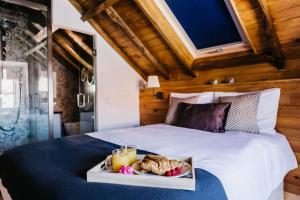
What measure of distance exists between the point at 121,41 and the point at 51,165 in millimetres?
2761

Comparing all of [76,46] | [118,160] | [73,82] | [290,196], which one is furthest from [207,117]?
[73,82]

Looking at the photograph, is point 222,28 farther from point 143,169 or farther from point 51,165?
point 51,165

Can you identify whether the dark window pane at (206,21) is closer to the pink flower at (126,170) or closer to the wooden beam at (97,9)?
the wooden beam at (97,9)

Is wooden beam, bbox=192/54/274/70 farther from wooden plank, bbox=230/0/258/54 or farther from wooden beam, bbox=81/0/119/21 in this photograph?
wooden beam, bbox=81/0/119/21

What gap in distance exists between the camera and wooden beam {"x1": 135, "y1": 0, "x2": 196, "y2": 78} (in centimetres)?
274

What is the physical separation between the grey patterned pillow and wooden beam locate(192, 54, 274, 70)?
510mm

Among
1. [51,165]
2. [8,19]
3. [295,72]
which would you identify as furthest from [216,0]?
[8,19]

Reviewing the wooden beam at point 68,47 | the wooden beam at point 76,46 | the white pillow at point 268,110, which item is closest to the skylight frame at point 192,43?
the white pillow at point 268,110

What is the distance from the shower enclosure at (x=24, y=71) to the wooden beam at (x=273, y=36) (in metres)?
2.63

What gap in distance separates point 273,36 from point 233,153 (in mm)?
1413

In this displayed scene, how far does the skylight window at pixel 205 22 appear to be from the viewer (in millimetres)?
2534

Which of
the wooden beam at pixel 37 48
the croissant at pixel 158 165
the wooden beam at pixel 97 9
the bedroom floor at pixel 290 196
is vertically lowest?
the bedroom floor at pixel 290 196

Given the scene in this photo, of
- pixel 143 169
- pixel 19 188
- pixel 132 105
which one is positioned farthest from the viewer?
pixel 132 105

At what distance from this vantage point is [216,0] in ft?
7.97
